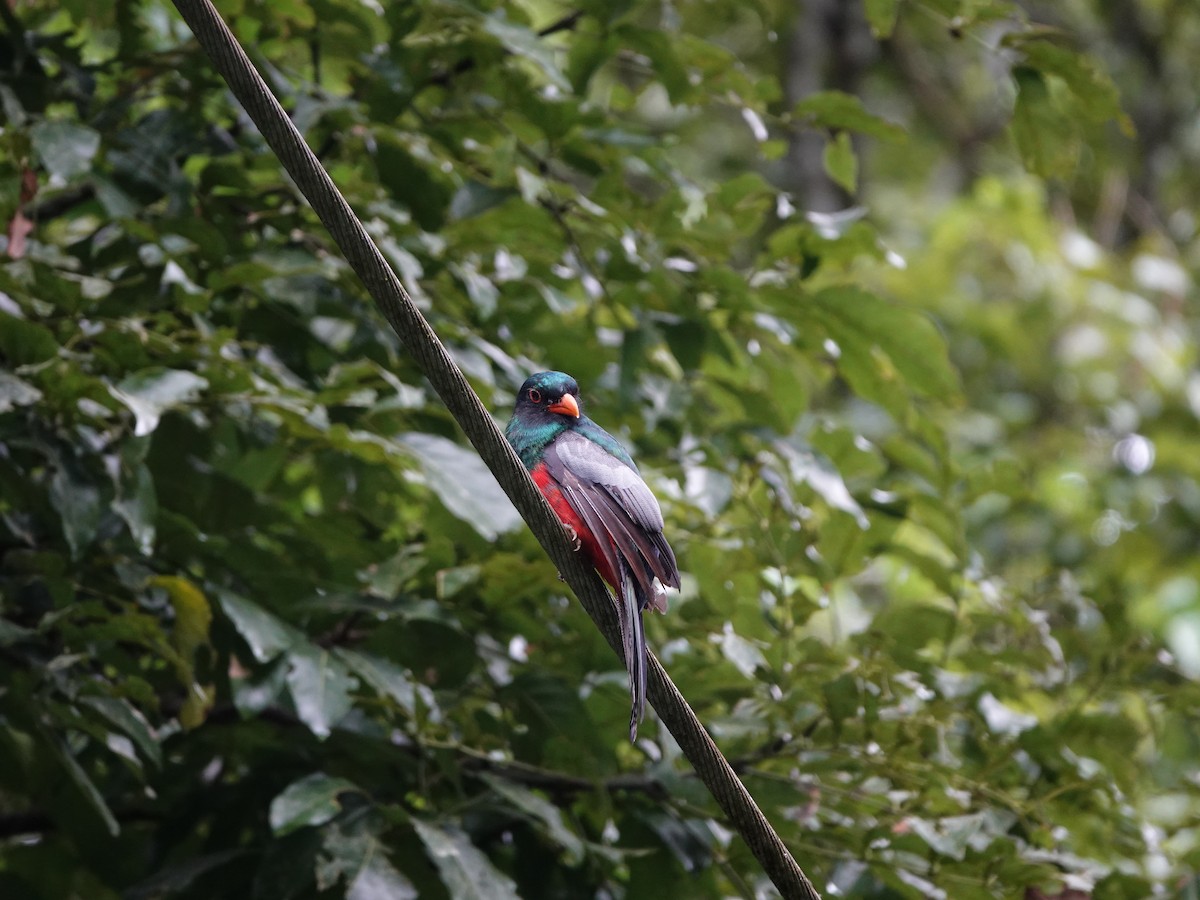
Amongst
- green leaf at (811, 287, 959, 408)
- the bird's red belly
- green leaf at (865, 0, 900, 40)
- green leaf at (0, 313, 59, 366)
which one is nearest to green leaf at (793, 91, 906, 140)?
green leaf at (865, 0, 900, 40)

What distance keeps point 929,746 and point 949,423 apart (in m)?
5.79

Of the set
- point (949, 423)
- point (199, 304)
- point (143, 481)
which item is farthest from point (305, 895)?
point (949, 423)

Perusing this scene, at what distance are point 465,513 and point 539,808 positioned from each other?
0.59 metres

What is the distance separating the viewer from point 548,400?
2811 mm

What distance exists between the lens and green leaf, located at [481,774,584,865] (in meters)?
2.57

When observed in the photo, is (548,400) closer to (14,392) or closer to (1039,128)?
(14,392)

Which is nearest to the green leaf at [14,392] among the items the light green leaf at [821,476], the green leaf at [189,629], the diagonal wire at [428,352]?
the green leaf at [189,629]

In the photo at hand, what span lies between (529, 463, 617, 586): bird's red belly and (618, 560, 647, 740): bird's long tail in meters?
0.05

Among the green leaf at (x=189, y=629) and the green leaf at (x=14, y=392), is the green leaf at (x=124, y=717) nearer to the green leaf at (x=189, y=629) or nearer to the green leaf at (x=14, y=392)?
the green leaf at (x=189, y=629)

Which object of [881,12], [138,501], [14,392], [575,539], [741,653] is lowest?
[741,653]

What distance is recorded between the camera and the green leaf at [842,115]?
323cm

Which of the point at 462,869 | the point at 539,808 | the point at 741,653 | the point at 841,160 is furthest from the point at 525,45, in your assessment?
the point at 462,869

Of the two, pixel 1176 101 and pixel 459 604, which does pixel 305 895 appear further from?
pixel 1176 101

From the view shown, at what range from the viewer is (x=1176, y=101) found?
11.0 meters
